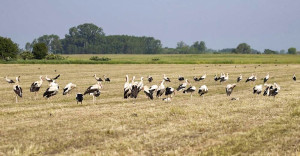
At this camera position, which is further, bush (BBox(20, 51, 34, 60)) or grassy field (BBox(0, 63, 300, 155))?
bush (BBox(20, 51, 34, 60))

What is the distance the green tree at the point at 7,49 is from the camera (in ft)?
278

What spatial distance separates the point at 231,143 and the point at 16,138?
7.09 metres

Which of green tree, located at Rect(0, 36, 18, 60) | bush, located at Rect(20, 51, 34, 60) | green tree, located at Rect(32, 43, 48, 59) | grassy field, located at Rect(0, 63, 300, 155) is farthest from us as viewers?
bush, located at Rect(20, 51, 34, 60)

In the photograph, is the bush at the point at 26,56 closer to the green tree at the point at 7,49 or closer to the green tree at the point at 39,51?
the green tree at the point at 39,51

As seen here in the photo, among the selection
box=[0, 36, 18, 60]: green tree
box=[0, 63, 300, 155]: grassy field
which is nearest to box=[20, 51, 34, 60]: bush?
box=[0, 36, 18, 60]: green tree

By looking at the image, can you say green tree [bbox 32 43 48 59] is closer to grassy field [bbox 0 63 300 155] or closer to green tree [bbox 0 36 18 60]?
green tree [bbox 0 36 18 60]

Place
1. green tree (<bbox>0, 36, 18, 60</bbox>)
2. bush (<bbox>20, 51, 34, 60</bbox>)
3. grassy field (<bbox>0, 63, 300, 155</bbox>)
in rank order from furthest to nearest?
bush (<bbox>20, 51, 34, 60</bbox>)
green tree (<bbox>0, 36, 18, 60</bbox>)
grassy field (<bbox>0, 63, 300, 155</bbox>)

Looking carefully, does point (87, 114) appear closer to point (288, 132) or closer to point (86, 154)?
point (86, 154)

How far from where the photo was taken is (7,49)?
85812mm

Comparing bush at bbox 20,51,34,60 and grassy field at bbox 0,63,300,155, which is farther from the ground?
bush at bbox 20,51,34,60

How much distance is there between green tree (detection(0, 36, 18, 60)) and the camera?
84.8m

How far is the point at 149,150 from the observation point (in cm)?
938

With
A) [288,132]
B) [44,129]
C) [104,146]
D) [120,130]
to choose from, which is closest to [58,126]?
[44,129]

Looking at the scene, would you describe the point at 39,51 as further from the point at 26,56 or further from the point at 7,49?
the point at 7,49
